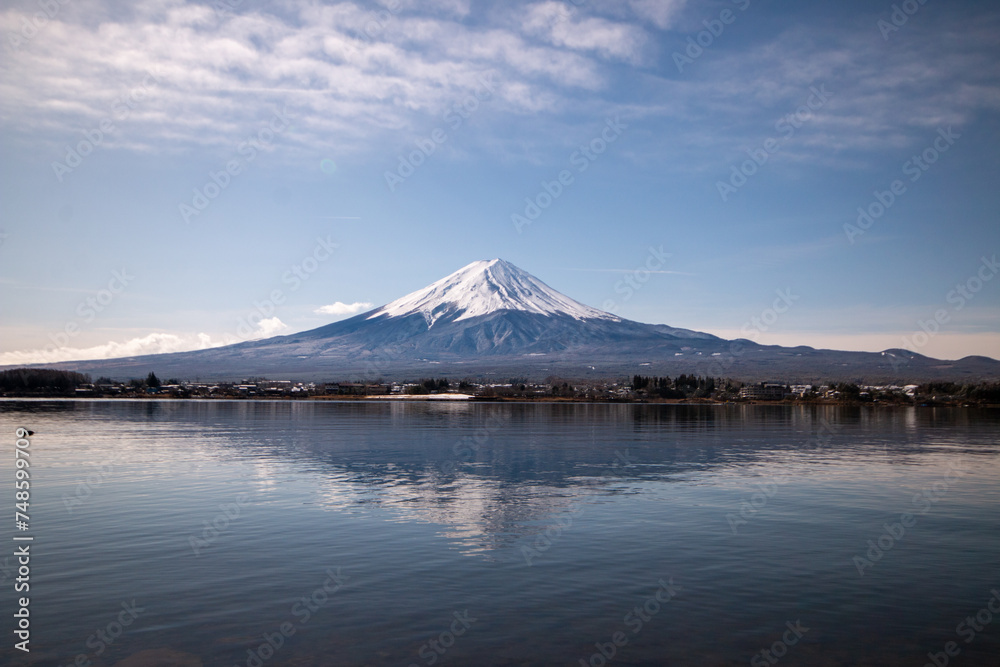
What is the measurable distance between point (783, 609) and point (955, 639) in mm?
3101

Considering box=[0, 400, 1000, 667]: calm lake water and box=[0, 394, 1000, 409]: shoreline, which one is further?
box=[0, 394, 1000, 409]: shoreline

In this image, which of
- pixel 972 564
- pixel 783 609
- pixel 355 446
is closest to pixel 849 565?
pixel 972 564

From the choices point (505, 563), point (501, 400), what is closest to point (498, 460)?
point (505, 563)

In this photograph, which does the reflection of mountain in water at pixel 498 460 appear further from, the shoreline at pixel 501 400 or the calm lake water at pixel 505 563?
the shoreline at pixel 501 400

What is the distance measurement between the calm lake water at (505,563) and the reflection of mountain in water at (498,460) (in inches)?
11.9

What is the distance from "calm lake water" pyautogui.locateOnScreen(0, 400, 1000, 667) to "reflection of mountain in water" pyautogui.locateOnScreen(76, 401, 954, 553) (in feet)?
0.99

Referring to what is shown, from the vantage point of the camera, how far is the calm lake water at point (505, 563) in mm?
13055

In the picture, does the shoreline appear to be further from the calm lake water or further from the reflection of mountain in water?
the calm lake water

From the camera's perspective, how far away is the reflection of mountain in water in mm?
26172

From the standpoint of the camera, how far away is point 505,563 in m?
18.6

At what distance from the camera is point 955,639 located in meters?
13.7

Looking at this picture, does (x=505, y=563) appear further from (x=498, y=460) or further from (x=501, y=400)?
(x=501, y=400)

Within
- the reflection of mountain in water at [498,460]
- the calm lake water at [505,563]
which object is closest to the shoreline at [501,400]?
the reflection of mountain in water at [498,460]

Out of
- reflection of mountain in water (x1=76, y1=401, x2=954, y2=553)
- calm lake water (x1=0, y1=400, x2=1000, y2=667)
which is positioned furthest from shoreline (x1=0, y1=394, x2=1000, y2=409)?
calm lake water (x1=0, y1=400, x2=1000, y2=667)
